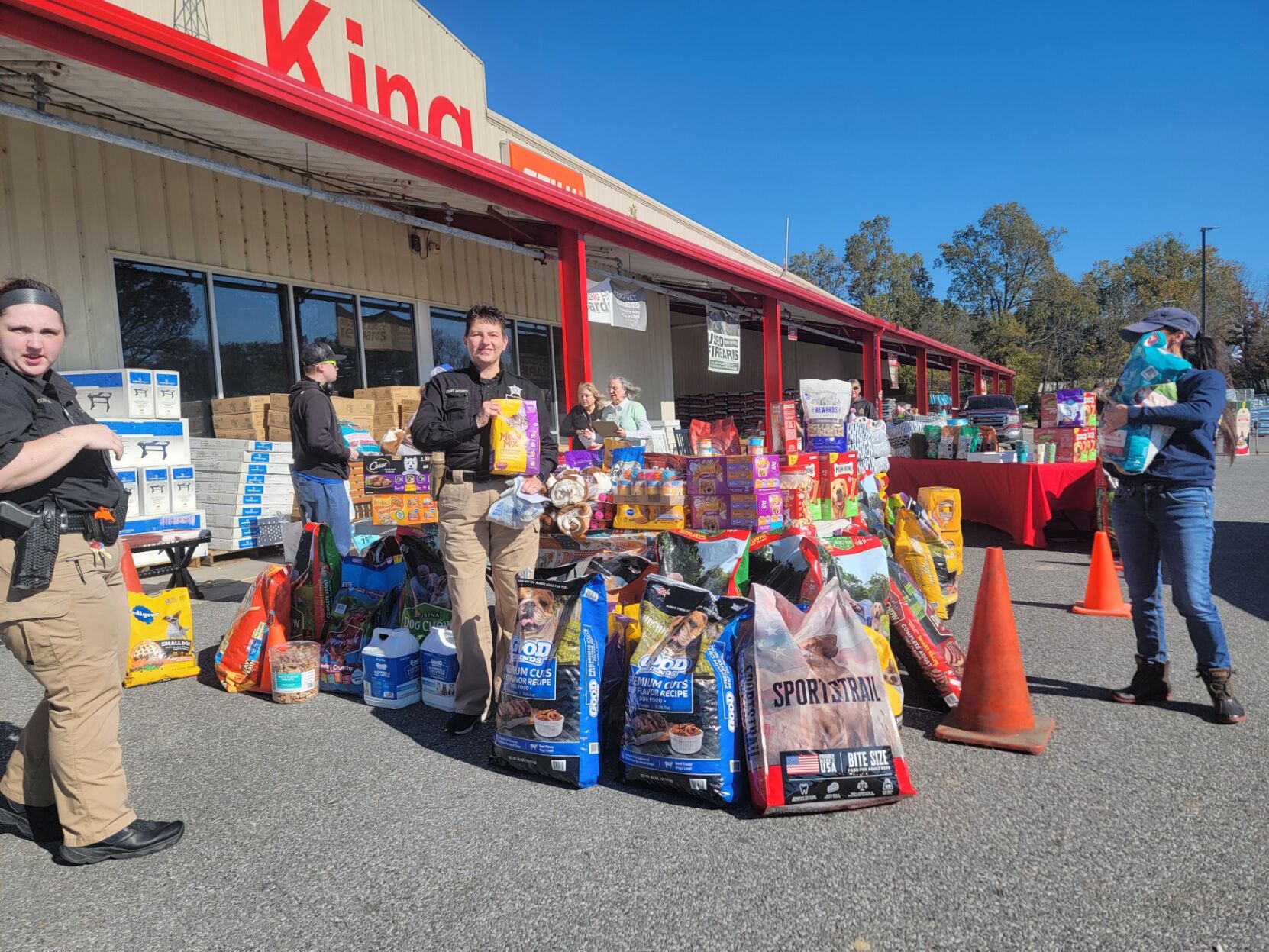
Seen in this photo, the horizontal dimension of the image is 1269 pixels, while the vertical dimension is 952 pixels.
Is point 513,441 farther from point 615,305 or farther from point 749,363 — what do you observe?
point 749,363

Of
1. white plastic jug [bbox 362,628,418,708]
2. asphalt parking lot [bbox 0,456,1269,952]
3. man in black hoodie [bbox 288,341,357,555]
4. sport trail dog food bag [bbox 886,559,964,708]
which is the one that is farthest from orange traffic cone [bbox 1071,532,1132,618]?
man in black hoodie [bbox 288,341,357,555]

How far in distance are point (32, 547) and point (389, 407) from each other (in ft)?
24.9

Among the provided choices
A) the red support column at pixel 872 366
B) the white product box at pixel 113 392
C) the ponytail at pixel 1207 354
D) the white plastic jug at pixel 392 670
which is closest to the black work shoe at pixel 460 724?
the white plastic jug at pixel 392 670

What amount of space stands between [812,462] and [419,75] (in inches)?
360

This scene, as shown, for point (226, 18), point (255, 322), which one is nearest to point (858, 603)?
point (255, 322)

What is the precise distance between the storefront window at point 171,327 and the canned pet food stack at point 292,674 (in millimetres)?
5394

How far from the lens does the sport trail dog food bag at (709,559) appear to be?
13.0ft

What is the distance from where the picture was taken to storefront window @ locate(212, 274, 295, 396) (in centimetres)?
896

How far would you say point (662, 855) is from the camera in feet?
8.58

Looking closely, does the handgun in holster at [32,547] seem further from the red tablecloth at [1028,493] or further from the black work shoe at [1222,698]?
the red tablecloth at [1028,493]

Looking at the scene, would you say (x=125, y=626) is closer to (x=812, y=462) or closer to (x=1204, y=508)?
(x=812, y=462)

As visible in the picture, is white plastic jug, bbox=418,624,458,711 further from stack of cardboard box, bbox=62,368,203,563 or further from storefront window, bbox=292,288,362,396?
storefront window, bbox=292,288,362,396

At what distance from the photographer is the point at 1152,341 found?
367 cm

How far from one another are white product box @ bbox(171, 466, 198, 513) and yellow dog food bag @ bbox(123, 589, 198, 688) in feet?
9.90
